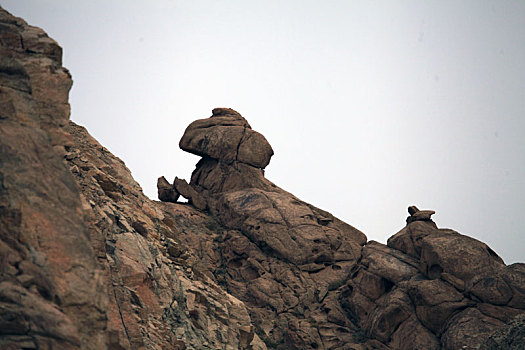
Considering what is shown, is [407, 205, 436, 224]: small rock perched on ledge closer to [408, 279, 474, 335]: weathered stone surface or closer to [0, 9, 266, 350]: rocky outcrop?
[408, 279, 474, 335]: weathered stone surface

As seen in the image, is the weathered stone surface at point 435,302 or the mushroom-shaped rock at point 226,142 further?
the mushroom-shaped rock at point 226,142

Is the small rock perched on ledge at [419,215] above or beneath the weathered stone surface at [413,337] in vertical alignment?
above

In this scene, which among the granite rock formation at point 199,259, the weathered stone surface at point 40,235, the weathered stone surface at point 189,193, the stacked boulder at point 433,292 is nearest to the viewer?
the weathered stone surface at point 40,235

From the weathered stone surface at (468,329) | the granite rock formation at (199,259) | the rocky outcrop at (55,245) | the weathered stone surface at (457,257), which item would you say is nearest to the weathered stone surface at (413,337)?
the granite rock formation at (199,259)

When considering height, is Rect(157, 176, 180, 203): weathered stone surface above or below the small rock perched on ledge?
below

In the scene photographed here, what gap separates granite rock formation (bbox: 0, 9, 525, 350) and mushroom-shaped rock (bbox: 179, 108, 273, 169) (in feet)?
0.52

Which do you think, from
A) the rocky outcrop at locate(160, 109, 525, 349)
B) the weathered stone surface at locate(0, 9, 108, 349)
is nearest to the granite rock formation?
the weathered stone surface at locate(0, 9, 108, 349)

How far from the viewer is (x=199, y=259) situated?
3584cm

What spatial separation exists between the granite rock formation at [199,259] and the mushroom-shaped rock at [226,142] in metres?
0.16

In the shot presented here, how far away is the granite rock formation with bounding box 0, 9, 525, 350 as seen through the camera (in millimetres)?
11641

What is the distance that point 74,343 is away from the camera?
11.2 m

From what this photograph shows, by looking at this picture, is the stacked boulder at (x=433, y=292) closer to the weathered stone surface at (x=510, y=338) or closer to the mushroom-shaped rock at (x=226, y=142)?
the weathered stone surface at (x=510, y=338)

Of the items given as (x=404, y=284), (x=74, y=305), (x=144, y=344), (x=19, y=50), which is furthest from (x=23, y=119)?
(x=404, y=284)

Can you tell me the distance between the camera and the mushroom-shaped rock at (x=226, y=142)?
189 ft
